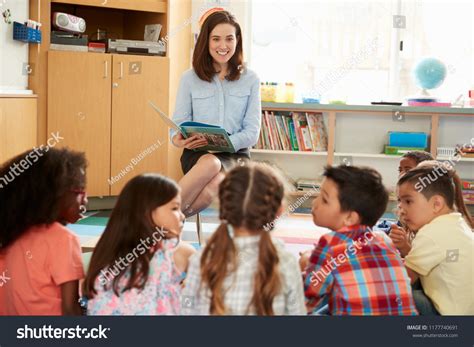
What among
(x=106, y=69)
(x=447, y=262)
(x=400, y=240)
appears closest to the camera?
(x=447, y=262)

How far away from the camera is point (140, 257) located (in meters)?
1.78

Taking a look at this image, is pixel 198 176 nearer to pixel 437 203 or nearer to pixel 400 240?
pixel 400 240

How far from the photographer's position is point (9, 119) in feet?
12.9

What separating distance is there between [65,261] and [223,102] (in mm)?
1608

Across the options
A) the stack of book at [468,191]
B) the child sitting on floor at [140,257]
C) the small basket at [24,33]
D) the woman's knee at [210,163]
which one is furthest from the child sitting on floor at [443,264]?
the stack of book at [468,191]

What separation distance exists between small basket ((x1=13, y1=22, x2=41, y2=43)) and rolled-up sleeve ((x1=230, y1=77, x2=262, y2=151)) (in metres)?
1.56

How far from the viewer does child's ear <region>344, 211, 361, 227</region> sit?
196 cm

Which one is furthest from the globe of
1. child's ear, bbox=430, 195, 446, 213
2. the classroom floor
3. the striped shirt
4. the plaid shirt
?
the striped shirt

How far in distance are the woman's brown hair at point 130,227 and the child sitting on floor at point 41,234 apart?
0.42 ft

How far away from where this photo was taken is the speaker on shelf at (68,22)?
4.57 metres

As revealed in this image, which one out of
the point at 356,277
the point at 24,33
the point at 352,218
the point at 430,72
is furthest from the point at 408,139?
the point at 356,277

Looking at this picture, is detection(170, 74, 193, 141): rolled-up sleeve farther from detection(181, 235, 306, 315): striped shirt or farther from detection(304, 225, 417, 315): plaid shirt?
detection(181, 235, 306, 315): striped shirt

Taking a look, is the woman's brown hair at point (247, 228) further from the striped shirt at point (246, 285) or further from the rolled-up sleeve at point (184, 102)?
the rolled-up sleeve at point (184, 102)
